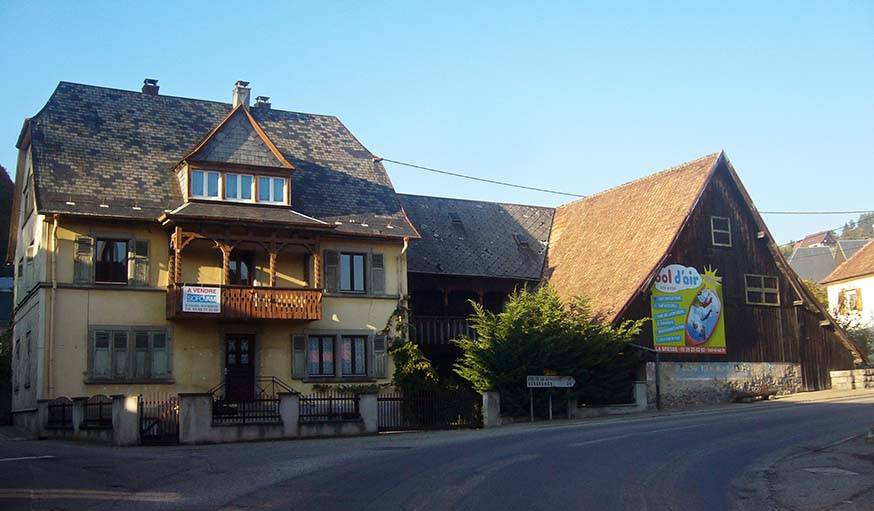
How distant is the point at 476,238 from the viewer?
43.8 meters

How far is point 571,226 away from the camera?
4591cm

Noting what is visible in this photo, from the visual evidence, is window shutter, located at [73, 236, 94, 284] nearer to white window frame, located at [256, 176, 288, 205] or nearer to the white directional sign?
white window frame, located at [256, 176, 288, 205]

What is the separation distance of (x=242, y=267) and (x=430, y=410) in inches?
372

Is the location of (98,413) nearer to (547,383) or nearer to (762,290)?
(547,383)

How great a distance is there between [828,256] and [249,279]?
70.7 m

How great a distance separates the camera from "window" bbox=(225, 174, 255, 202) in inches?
1368

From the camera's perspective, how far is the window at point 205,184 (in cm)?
3428

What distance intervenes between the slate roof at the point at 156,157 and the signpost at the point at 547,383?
27.9 ft

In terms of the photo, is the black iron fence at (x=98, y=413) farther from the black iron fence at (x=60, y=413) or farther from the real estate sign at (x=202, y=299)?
the real estate sign at (x=202, y=299)

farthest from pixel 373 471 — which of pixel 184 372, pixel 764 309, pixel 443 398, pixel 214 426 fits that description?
pixel 764 309

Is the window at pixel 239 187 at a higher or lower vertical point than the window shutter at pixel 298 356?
higher

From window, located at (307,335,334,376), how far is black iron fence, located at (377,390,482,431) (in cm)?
548

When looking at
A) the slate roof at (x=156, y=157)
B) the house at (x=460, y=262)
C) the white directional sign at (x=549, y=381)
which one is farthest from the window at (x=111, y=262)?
the white directional sign at (x=549, y=381)

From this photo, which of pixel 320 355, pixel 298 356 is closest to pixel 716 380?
pixel 320 355
